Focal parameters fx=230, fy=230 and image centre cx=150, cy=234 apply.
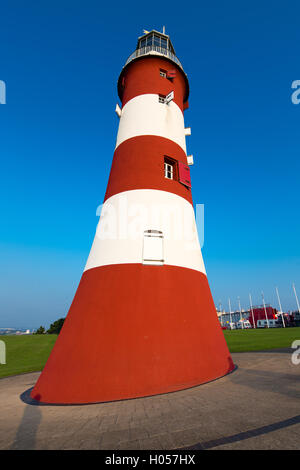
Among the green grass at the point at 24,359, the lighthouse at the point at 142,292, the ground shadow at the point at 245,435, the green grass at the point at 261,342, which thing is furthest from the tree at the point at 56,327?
the ground shadow at the point at 245,435

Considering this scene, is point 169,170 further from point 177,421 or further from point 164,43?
point 164,43

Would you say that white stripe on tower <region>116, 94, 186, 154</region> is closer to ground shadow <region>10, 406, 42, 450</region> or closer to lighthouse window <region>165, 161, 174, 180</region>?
lighthouse window <region>165, 161, 174, 180</region>

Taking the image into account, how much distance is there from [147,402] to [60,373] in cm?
300

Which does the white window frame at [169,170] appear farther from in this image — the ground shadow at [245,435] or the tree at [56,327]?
the tree at [56,327]

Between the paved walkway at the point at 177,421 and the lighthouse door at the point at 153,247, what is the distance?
383 cm

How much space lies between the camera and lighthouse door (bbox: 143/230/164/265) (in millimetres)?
7902

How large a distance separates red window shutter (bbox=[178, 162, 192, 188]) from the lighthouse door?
124 inches

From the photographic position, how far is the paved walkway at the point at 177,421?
10.7 ft

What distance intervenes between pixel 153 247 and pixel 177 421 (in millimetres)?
4982

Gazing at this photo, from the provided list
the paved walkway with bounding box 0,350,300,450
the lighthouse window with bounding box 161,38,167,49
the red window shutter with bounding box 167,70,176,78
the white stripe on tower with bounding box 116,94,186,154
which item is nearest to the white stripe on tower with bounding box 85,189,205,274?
the white stripe on tower with bounding box 116,94,186,154

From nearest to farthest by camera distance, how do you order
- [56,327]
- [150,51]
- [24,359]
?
1. [150,51]
2. [24,359]
3. [56,327]

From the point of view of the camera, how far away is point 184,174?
34.6 feet

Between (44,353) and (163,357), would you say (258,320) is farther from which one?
(163,357)

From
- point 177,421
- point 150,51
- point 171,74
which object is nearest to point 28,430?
point 177,421
